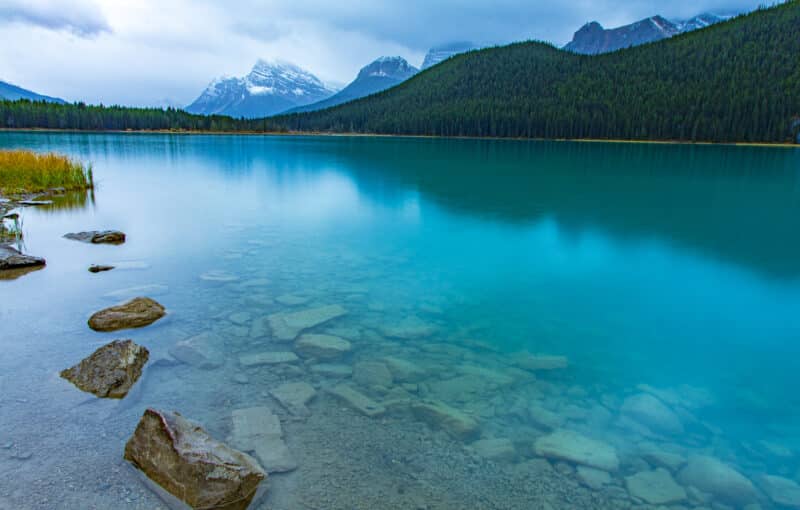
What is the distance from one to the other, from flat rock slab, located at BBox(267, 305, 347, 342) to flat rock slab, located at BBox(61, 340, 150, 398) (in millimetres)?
2358

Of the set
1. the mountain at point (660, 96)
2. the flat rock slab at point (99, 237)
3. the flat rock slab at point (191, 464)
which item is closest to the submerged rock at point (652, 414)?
the flat rock slab at point (191, 464)

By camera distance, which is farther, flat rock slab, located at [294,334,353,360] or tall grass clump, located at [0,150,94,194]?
tall grass clump, located at [0,150,94,194]

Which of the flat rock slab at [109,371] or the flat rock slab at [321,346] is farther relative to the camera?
the flat rock slab at [321,346]

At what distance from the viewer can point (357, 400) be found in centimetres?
705

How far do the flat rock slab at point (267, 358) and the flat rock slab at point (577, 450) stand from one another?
162 inches

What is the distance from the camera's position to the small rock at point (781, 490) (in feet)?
18.1

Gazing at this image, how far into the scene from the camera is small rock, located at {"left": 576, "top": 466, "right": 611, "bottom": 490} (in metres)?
5.60

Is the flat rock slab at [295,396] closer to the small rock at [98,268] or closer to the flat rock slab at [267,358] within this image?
the flat rock slab at [267,358]

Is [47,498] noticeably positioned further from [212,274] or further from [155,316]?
[212,274]

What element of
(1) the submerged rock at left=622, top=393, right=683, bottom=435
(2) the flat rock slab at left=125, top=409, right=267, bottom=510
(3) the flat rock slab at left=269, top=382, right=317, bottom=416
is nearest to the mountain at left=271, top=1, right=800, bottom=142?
(1) the submerged rock at left=622, top=393, right=683, bottom=435

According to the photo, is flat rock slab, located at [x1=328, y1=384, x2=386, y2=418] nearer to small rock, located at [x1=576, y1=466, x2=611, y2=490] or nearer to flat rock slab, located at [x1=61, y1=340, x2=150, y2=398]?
small rock, located at [x1=576, y1=466, x2=611, y2=490]

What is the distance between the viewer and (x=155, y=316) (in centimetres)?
960

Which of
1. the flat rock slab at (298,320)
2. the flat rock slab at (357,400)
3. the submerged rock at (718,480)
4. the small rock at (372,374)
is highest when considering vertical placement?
the flat rock slab at (298,320)

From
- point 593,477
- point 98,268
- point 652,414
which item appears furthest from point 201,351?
point 652,414
